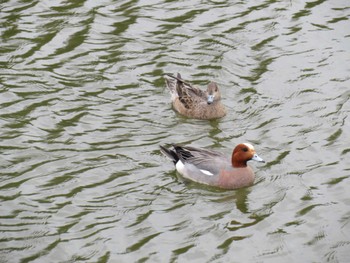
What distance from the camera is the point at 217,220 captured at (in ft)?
39.6

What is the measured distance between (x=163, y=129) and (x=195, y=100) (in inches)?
46.0

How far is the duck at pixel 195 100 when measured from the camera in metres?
15.1

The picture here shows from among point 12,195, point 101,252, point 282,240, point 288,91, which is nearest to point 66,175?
point 12,195

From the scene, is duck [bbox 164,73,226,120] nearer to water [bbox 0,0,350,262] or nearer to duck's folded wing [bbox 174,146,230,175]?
water [bbox 0,0,350,262]

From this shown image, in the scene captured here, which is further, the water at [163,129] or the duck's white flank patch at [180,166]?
the duck's white flank patch at [180,166]

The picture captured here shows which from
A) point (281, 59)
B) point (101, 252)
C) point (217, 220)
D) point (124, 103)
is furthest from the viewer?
point (281, 59)

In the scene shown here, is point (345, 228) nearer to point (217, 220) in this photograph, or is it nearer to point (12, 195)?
point (217, 220)

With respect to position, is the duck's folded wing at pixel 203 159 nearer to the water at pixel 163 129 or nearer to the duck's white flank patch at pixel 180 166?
the duck's white flank patch at pixel 180 166

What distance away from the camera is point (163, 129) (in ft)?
47.9

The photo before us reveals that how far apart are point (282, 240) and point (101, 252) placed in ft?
7.71

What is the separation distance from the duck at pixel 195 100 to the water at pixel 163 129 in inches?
7.0

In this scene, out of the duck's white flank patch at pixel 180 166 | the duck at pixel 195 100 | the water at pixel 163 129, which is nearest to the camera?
the water at pixel 163 129

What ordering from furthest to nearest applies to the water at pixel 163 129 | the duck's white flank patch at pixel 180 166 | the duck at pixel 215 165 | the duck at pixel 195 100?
the duck at pixel 195 100, the duck's white flank patch at pixel 180 166, the duck at pixel 215 165, the water at pixel 163 129

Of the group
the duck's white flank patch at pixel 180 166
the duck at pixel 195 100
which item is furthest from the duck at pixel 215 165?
the duck at pixel 195 100
